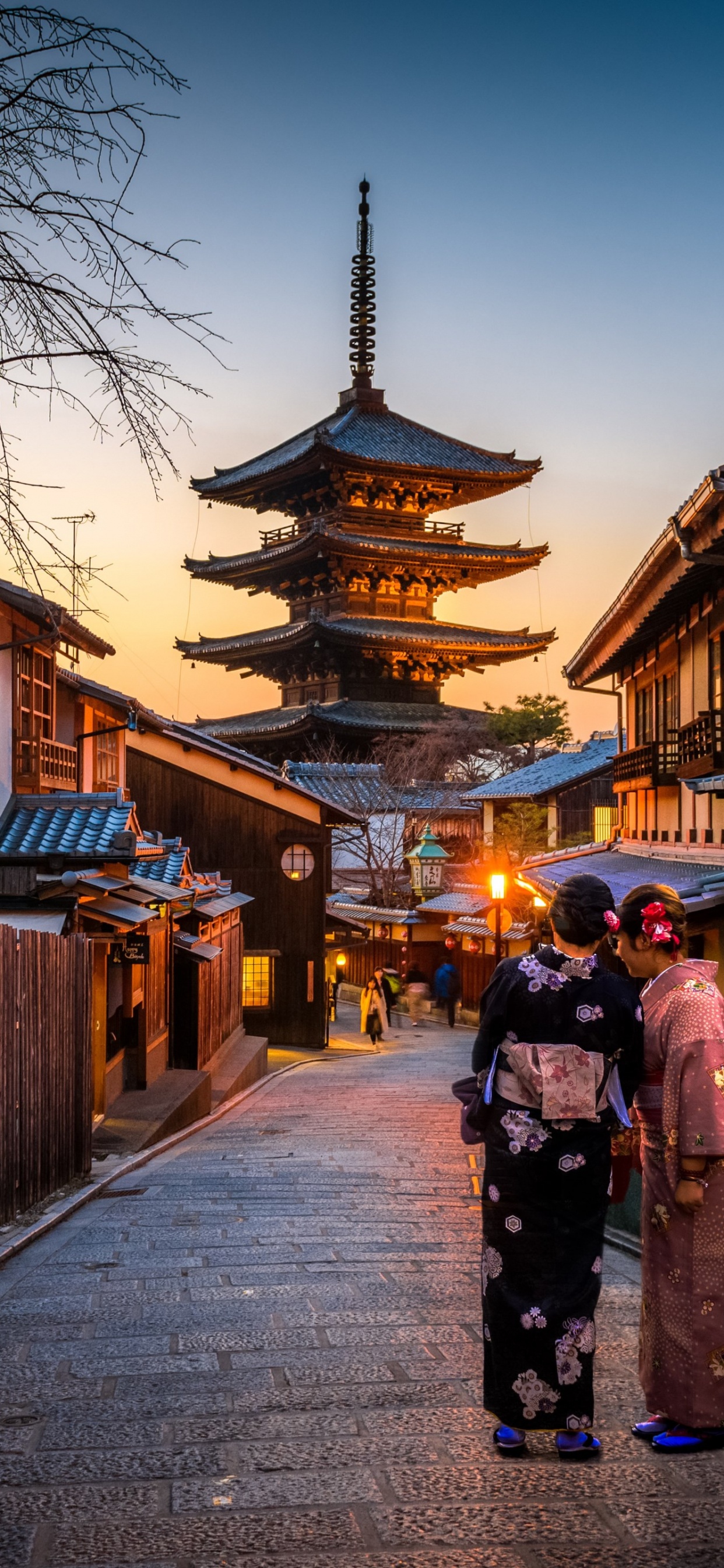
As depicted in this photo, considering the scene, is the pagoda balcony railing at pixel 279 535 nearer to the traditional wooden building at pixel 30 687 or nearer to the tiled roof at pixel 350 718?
the tiled roof at pixel 350 718

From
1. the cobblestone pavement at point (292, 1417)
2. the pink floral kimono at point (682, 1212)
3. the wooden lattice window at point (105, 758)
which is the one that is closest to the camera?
the cobblestone pavement at point (292, 1417)

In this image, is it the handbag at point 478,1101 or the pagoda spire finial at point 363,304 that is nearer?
the handbag at point 478,1101

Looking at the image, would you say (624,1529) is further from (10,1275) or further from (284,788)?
(284,788)

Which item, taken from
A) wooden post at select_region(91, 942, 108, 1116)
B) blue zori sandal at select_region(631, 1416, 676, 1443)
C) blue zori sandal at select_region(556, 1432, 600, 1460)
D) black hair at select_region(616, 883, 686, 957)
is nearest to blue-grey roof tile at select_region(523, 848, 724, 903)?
black hair at select_region(616, 883, 686, 957)

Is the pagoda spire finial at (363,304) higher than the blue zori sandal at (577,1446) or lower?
higher

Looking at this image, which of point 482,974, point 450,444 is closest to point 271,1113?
point 482,974

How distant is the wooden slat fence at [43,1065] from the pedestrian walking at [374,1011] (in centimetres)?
1706

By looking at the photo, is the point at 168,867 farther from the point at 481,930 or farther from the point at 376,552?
the point at 376,552

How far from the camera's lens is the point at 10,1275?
5566 millimetres

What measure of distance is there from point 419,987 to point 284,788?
8873 millimetres

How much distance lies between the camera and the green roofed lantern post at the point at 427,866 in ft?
105

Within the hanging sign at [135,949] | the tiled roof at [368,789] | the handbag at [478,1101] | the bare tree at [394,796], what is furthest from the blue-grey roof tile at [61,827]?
the tiled roof at [368,789]

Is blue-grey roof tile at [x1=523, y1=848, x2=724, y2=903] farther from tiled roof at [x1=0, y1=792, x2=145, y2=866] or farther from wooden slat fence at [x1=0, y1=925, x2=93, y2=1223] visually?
tiled roof at [x1=0, y1=792, x2=145, y2=866]

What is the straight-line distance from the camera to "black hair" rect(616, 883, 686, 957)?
3.82 m
